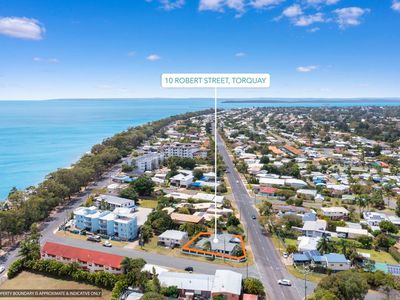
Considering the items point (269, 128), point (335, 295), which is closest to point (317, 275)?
point (335, 295)

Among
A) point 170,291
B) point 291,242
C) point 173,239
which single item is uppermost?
point 170,291

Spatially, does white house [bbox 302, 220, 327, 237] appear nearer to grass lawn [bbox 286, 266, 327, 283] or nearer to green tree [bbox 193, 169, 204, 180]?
grass lawn [bbox 286, 266, 327, 283]

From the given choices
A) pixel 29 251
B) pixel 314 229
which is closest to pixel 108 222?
pixel 29 251

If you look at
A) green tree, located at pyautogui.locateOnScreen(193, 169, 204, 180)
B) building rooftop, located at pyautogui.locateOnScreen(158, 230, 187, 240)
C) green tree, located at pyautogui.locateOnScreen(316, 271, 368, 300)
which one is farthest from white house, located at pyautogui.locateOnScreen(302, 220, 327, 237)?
green tree, located at pyautogui.locateOnScreen(193, 169, 204, 180)

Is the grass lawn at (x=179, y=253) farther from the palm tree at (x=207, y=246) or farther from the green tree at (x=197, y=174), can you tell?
the green tree at (x=197, y=174)

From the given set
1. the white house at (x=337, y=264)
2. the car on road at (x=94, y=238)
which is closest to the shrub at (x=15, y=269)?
the car on road at (x=94, y=238)

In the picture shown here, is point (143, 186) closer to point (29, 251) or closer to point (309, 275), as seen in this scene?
point (29, 251)
